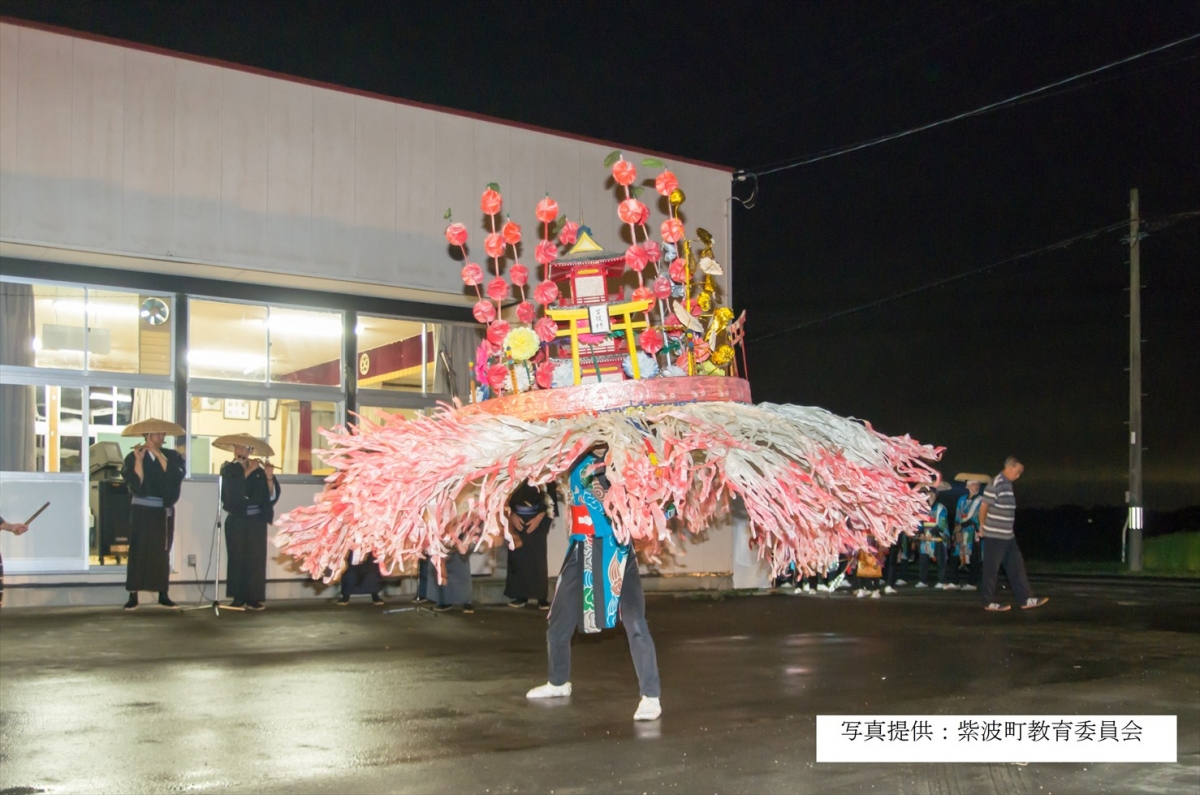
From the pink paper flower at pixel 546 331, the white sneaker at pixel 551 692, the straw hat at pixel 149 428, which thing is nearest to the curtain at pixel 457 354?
the straw hat at pixel 149 428

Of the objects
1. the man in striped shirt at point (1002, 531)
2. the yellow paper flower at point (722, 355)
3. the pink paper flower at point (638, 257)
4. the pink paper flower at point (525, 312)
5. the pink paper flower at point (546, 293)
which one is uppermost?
the pink paper flower at point (638, 257)

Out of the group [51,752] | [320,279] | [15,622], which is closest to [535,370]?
[51,752]

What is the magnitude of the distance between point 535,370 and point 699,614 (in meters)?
8.08

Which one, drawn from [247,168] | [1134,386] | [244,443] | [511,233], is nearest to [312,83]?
[247,168]

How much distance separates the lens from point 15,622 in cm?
1214

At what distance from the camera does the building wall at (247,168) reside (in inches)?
529

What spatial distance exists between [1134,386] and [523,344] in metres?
21.4

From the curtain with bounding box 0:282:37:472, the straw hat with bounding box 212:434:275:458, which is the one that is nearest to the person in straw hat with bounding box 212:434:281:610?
the straw hat with bounding box 212:434:275:458

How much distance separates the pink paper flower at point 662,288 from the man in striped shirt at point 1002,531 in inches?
342

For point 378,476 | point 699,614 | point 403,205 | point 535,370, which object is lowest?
point 699,614

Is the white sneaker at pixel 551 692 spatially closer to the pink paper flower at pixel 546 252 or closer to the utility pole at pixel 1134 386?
the pink paper flower at pixel 546 252

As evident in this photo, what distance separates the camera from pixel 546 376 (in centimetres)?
684

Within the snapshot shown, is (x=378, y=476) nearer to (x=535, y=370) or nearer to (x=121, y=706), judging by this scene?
(x=535, y=370)

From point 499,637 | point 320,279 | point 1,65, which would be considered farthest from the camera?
point 320,279
